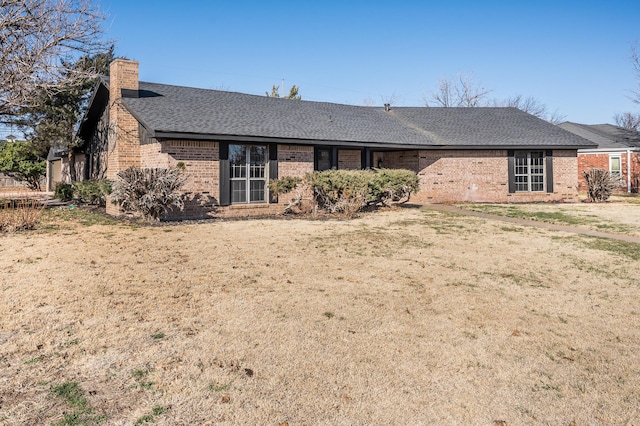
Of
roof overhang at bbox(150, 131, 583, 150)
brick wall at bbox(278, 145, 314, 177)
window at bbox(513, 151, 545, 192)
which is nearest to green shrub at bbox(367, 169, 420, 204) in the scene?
roof overhang at bbox(150, 131, 583, 150)

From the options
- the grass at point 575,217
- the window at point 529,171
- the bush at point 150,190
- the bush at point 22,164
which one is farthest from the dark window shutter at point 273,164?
the bush at point 22,164

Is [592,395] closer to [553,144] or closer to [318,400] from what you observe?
[318,400]

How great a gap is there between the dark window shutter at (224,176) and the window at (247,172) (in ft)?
0.86

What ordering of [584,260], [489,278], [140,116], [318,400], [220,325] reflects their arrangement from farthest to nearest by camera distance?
[140,116], [584,260], [489,278], [220,325], [318,400]

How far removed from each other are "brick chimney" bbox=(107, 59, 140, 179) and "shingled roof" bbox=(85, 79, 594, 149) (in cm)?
28

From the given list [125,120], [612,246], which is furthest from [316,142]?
[612,246]

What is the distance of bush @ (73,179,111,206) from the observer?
1550 centimetres

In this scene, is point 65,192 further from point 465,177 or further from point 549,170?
point 549,170

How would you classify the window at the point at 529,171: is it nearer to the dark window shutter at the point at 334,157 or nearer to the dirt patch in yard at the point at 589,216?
the dirt patch in yard at the point at 589,216

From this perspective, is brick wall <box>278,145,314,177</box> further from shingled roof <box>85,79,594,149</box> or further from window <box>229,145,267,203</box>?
window <box>229,145,267,203</box>

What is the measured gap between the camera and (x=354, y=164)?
19188mm

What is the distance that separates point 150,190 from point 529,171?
652 inches

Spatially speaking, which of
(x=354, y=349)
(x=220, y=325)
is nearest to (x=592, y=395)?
(x=354, y=349)

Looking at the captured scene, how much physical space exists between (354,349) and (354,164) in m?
15.5
